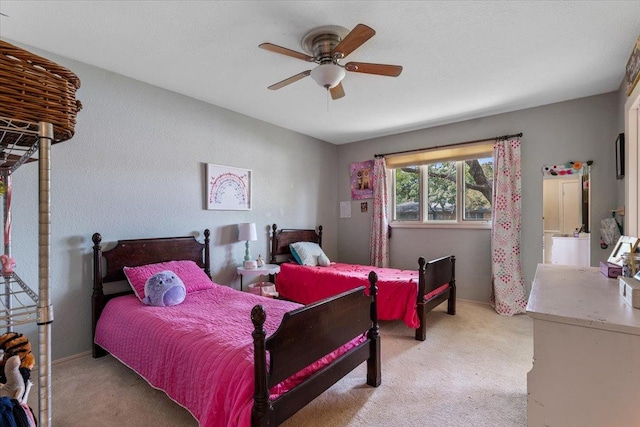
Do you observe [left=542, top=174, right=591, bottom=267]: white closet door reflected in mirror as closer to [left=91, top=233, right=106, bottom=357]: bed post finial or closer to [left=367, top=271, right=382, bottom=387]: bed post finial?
[left=367, top=271, right=382, bottom=387]: bed post finial

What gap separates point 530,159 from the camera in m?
3.61

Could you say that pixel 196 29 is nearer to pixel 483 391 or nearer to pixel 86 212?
pixel 86 212

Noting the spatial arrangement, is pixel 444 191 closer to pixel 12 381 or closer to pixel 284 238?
pixel 284 238

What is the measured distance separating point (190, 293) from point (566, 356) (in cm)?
263

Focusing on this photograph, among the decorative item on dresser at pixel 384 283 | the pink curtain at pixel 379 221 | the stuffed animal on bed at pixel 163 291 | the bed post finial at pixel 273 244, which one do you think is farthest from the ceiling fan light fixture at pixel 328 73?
the pink curtain at pixel 379 221

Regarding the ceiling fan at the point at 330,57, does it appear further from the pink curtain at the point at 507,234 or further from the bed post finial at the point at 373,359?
the pink curtain at the point at 507,234

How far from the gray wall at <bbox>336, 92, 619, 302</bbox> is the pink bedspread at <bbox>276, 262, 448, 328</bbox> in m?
0.76

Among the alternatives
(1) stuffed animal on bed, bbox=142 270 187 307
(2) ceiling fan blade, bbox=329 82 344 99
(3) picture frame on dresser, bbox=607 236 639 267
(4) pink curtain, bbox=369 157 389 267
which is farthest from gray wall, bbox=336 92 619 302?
(1) stuffed animal on bed, bbox=142 270 187 307

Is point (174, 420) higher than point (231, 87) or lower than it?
lower

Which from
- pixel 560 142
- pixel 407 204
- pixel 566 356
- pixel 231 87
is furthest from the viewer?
pixel 407 204

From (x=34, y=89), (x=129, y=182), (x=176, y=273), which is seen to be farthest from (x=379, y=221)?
(x=34, y=89)

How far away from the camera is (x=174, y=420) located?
179 cm

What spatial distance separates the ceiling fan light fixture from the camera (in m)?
2.04

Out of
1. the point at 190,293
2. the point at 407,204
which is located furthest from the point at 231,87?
the point at 407,204
